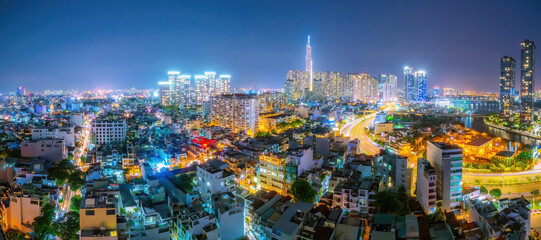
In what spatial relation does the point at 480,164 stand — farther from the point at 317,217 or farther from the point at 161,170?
the point at 161,170

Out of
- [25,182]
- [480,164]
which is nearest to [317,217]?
[25,182]

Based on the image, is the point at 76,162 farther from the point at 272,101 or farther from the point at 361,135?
the point at 272,101

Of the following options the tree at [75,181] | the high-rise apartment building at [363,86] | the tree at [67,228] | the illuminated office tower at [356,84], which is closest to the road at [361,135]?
the tree at [75,181]

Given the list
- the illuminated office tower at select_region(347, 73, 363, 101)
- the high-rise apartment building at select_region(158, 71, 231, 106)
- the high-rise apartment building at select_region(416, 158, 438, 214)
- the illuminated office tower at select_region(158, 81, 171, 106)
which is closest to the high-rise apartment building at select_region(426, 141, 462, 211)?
the high-rise apartment building at select_region(416, 158, 438, 214)

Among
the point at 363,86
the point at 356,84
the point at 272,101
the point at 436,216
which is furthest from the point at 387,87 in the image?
the point at 436,216

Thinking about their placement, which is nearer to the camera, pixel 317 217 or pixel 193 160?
pixel 317 217
